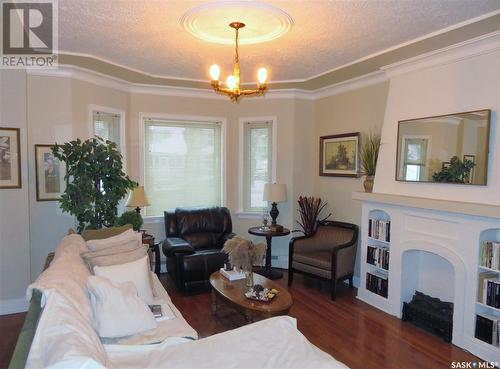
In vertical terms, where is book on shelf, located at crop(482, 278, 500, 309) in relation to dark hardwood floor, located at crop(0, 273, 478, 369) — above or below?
above

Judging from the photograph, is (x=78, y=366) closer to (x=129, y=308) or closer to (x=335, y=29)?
(x=129, y=308)

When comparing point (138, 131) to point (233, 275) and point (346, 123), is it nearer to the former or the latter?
point (233, 275)

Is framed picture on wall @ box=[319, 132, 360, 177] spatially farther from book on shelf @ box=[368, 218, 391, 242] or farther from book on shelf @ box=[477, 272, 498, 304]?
book on shelf @ box=[477, 272, 498, 304]

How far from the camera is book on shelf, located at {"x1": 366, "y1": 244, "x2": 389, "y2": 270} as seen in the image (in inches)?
151

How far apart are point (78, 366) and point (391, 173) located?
3539 millimetres

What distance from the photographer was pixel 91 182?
3547 millimetres

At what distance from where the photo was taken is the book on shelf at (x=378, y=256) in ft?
12.6

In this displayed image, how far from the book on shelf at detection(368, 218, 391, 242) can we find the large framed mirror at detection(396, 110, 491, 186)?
1.81 ft

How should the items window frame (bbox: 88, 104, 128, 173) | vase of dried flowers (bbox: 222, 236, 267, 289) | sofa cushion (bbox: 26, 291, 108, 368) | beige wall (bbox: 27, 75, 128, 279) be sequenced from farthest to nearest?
window frame (bbox: 88, 104, 128, 173) → beige wall (bbox: 27, 75, 128, 279) → vase of dried flowers (bbox: 222, 236, 267, 289) → sofa cushion (bbox: 26, 291, 108, 368)

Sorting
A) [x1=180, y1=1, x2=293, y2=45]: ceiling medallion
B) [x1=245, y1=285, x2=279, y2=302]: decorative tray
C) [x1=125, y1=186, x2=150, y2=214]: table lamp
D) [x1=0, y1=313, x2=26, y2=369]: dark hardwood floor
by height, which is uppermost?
[x1=180, y1=1, x2=293, y2=45]: ceiling medallion

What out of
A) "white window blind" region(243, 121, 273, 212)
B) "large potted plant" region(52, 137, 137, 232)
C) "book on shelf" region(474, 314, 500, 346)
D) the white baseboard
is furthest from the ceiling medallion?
the white baseboard

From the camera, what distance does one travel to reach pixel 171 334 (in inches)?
85.7

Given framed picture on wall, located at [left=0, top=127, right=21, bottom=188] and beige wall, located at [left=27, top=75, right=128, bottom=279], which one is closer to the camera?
framed picture on wall, located at [left=0, top=127, right=21, bottom=188]

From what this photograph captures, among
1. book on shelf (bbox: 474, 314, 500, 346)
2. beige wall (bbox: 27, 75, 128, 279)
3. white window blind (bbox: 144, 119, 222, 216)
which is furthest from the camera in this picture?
white window blind (bbox: 144, 119, 222, 216)
